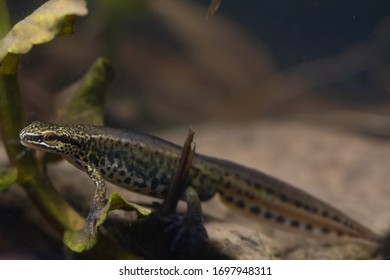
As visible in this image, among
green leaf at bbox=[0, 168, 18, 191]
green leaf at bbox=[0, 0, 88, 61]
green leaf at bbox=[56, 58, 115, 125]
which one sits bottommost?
green leaf at bbox=[0, 168, 18, 191]

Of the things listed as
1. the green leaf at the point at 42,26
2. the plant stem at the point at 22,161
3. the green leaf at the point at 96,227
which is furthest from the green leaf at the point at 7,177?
the green leaf at the point at 42,26

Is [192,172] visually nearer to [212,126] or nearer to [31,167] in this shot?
[31,167]

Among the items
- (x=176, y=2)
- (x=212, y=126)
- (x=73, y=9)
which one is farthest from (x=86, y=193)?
(x=176, y=2)

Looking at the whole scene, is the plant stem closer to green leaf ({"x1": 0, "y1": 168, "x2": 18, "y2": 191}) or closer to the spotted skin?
green leaf ({"x1": 0, "y1": 168, "x2": 18, "y2": 191})

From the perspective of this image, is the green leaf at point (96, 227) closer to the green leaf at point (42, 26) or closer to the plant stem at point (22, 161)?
the plant stem at point (22, 161)

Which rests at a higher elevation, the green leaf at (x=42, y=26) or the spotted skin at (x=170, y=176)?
the green leaf at (x=42, y=26)

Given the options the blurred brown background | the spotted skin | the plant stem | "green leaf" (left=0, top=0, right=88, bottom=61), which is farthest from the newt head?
the blurred brown background

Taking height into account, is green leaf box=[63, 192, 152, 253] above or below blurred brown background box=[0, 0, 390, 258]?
below
